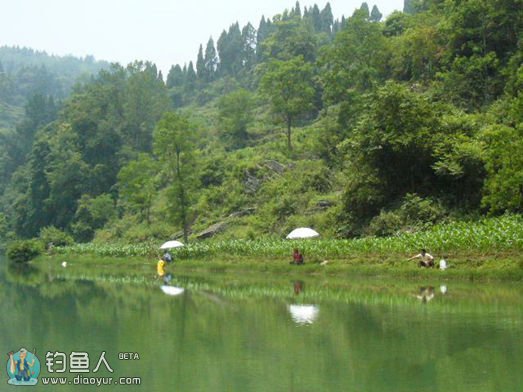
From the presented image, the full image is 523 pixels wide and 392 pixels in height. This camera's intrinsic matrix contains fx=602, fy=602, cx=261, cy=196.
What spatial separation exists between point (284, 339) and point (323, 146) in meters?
35.9

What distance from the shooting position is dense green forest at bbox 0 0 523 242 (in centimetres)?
2933

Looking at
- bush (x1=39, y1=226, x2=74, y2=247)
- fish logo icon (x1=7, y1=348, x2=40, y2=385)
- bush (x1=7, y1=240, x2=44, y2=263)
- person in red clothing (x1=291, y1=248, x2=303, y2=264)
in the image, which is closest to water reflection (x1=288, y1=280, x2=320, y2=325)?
fish logo icon (x1=7, y1=348, x2=40, y2=385)

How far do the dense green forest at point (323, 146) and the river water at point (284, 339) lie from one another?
9424 millimetres

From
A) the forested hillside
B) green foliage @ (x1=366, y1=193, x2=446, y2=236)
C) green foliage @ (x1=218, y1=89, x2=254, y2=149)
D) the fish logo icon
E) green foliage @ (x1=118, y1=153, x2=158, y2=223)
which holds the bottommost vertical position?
the fish logo icon

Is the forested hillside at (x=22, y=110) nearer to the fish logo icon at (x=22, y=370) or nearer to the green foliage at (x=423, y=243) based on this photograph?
the green foliage at (x=423, y=243)

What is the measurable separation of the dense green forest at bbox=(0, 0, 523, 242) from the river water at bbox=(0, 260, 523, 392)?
9.42m

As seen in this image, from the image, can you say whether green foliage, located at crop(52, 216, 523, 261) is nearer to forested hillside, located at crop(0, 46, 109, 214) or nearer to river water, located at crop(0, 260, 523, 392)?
river water, located at crop(0, 260, 523, 392)

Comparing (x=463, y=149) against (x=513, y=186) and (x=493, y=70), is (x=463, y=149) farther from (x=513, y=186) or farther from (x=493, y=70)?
(x=493, y=70)

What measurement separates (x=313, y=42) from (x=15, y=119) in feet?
296

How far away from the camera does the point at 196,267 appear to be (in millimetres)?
32594

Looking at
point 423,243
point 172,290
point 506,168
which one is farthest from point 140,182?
point 506,168

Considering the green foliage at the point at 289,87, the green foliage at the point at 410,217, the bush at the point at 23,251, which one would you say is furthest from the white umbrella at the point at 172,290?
the bush at the point at 23,251

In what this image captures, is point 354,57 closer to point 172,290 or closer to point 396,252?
point 396,252

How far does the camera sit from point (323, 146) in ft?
153
